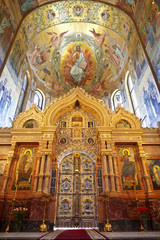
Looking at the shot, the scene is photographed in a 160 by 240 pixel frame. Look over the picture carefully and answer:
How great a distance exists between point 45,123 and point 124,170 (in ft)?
18.8

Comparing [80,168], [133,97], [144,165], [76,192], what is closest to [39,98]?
[133,97]

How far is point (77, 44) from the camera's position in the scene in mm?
23062

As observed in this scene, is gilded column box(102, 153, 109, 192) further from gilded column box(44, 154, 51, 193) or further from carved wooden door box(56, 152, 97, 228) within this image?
gilded column box(44, 154, 51, 193)

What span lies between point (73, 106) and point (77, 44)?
14.3m

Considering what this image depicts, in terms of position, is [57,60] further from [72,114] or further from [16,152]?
[16,152]

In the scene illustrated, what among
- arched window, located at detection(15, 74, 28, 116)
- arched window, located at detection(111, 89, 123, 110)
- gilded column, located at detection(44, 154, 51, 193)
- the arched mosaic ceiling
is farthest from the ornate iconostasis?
arched window, located at detection(111, 89, 123, 110)

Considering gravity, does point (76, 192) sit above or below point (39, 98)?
below

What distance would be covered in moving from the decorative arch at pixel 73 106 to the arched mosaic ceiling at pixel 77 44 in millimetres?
9069

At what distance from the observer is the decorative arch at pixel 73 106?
11137 mm

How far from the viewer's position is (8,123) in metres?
15.4

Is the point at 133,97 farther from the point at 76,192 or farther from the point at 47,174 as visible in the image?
the point at 47,174

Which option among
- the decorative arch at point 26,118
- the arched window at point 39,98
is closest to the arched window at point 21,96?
the arched window at point 39,98

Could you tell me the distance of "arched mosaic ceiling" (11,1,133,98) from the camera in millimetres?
18219

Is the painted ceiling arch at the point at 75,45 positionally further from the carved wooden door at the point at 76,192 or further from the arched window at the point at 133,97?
the carved wooden door at the point at 76,192
